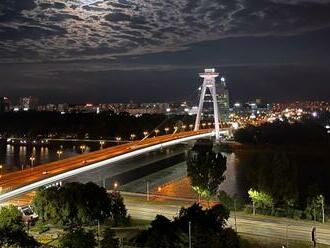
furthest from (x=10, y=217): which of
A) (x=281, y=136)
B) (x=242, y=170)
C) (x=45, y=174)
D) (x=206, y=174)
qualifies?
(x=281, y=136)

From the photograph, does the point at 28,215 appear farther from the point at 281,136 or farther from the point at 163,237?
the point at 281,136

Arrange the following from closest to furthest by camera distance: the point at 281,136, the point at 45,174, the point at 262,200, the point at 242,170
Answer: the point at 262,200
the point at 45,174
the point at 242,170
the point at 281,136

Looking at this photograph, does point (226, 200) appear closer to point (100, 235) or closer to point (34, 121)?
point (100, 235)

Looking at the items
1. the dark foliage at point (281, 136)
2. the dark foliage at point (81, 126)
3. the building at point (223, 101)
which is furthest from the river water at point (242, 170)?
the building at point (223, 101)

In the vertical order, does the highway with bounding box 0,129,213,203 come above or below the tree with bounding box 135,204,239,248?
above

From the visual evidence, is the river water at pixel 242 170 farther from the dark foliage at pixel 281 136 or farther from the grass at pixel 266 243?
the dark foliage at pixel 281 136

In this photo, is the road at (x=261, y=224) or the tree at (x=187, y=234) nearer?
the tree at (x=187, y=234)

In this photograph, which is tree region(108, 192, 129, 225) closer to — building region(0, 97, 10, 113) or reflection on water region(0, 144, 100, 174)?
reflection on water region(0, 144, 100, 174)

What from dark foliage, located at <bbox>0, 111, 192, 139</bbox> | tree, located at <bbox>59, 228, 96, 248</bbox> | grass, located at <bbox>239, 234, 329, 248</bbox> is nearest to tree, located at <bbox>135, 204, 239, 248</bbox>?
tree, located at <bbox>59, 228, 96, 248</bbox>

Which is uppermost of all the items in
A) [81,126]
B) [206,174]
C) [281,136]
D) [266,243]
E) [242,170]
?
[81,126]
